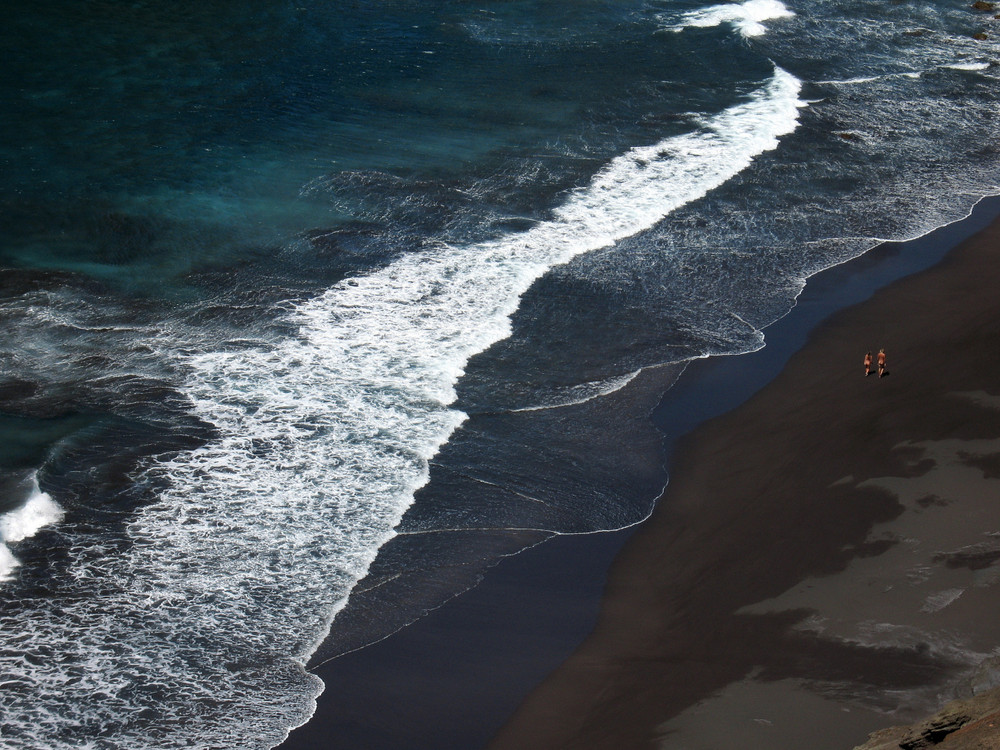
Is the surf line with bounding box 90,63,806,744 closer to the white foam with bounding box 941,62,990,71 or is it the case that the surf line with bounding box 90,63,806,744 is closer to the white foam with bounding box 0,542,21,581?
the white foam with bounding box 0,542,21,581

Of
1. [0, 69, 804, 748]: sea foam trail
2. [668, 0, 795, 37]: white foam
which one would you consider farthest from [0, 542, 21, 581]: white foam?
[668, 0, 795, 37]: white foam

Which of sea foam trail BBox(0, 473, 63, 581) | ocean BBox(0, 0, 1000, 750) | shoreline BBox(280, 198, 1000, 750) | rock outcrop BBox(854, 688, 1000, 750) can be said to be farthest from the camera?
sea foam trail BBox(0, 473, 63, 581)

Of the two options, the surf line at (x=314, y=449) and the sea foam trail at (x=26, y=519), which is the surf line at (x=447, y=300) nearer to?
the surf line at (x=314, y=449)

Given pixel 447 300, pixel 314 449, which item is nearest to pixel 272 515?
pixel 314 449

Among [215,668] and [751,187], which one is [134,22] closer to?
[751,187]

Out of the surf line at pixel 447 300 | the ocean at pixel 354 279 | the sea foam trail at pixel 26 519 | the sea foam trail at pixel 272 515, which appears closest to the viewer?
the sea foam trail at pixel 272 515

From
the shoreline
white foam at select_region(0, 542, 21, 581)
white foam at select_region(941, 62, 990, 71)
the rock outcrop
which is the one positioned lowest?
the shoreline

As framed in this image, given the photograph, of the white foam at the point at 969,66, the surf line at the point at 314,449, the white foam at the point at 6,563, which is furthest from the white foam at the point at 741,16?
the white foam at the point at 6,563
